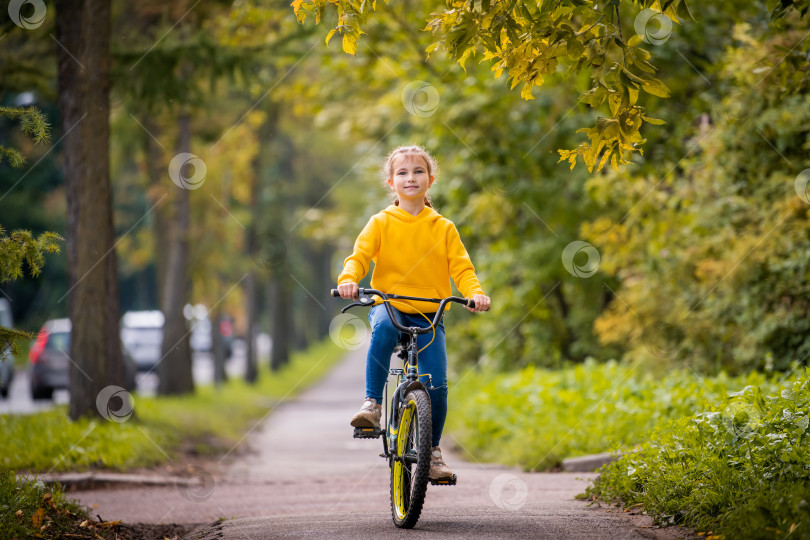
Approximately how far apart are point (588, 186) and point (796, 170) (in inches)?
137

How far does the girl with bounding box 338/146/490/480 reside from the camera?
5562mm

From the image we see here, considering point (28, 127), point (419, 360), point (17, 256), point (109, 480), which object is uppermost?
point (28, 127)

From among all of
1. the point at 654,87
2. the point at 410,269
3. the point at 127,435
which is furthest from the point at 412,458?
the point at 127,435

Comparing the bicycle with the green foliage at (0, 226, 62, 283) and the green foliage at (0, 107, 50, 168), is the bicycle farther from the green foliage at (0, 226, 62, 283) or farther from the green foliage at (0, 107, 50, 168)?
the green foliage at (0, 107, 50, 168)

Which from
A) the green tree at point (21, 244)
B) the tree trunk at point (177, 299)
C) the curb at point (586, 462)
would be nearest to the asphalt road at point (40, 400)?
the tree trunk at point (177, 299)

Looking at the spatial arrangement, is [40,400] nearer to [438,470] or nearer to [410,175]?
[410,175]

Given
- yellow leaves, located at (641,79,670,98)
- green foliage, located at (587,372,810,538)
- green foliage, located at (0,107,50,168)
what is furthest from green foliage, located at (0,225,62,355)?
green foliage, located at (587,372,810,538)

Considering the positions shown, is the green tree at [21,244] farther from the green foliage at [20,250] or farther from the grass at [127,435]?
the grass at [127,435]

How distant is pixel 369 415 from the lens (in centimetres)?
547

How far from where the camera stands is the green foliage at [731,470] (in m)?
4.44

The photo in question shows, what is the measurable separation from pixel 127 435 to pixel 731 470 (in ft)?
24.9

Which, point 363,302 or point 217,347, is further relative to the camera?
point 217,347

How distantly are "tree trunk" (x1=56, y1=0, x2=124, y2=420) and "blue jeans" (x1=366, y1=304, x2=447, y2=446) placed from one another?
6.26m

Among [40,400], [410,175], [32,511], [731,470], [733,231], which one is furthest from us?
[40,400]
